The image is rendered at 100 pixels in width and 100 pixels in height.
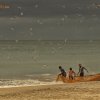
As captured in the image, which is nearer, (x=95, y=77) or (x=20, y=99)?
(x=20, y=99)

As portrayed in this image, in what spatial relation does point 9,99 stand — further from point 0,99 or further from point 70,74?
point 70,74

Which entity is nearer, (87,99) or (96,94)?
(87,99)

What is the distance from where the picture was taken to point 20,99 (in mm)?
18016

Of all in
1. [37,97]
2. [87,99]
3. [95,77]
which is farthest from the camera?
[95,77]

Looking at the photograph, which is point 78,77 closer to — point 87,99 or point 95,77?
point 95,77

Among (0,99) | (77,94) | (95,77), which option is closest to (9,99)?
(0,99)

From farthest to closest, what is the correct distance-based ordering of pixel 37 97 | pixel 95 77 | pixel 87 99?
pixel 95 77
pixel 37 97
pixel 87 99

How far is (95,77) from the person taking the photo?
3120 centimetres

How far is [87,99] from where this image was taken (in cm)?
1745

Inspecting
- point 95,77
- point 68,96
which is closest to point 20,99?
point 68,96

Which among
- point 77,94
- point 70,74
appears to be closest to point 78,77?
point 70,74

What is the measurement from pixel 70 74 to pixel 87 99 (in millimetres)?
14735

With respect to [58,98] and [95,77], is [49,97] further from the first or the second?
[95,77]

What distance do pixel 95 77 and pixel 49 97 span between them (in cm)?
1322
